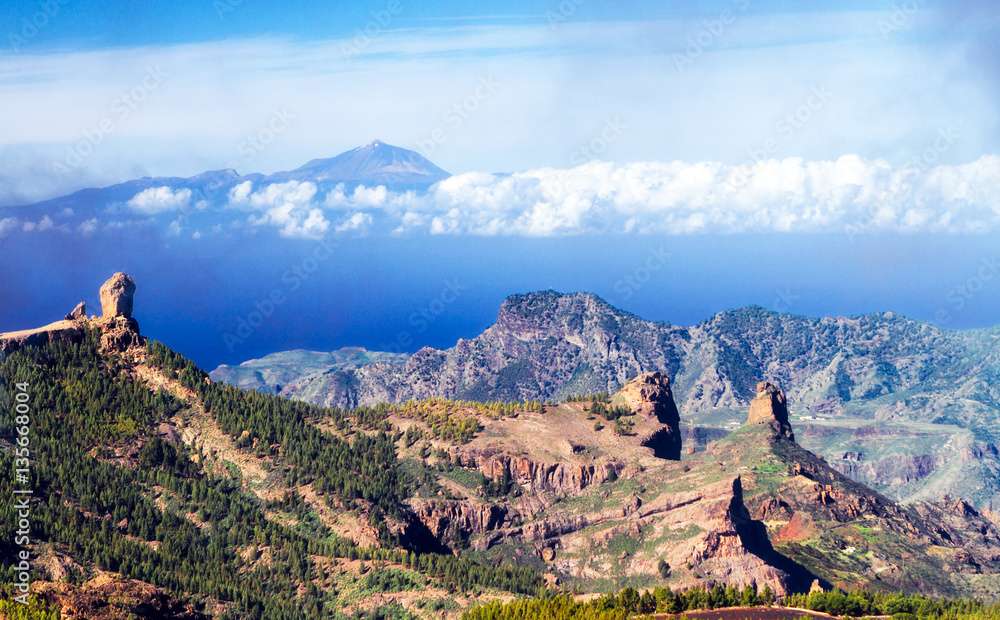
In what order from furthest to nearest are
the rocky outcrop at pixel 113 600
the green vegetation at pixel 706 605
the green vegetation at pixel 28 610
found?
the green vegetation at pixel 706 605 < the rocky outcrop at pixel 113 600 < the green vegetation at pixel 28 610

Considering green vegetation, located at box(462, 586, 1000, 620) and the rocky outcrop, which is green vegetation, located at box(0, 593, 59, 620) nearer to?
the rocky outcrop

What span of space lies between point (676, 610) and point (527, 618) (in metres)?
21.9

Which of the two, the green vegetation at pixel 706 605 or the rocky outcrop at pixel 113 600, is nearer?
the rocky outcrop at pixel 113 600

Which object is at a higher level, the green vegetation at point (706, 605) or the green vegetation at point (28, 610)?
the green vegetation at point (28, 610)

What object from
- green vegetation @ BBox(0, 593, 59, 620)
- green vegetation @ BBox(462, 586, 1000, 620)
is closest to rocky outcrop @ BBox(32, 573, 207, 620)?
green vegetation @ BBox(0, 593, 59, 620)

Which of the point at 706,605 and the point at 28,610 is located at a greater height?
the point at 28,610

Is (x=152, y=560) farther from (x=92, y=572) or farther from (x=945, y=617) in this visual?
(x=945, y=617)

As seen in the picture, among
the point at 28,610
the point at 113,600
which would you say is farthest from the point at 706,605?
the point at 28,610

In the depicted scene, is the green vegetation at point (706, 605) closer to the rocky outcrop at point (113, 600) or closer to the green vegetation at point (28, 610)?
the rocky outcrop at point (113, 600)

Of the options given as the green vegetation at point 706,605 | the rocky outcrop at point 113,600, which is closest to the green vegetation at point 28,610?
the rocky outcrop at point 113,600

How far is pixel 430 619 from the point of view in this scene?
652ft

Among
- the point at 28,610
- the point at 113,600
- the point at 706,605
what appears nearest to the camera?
the point at 28,610

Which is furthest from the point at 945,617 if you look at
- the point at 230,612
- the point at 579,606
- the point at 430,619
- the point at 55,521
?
the point at 55,521

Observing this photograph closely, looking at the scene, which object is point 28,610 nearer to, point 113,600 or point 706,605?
point 113,600
